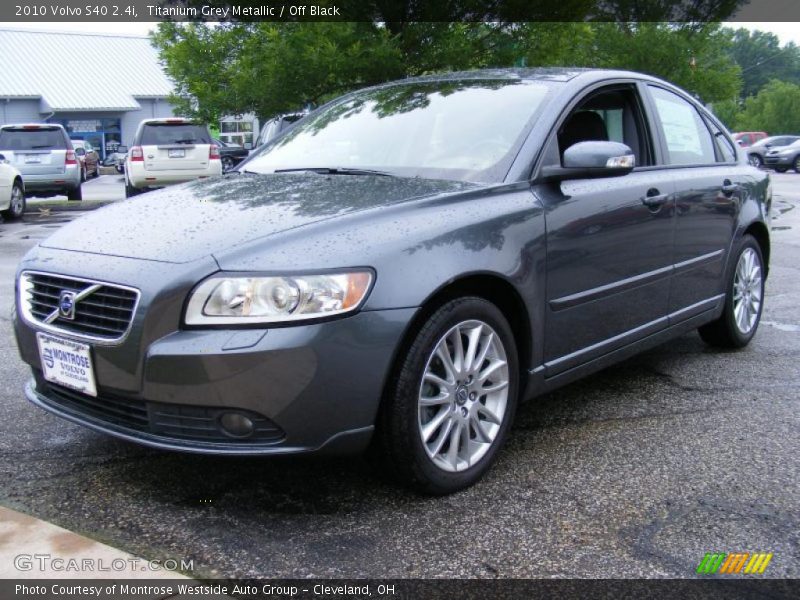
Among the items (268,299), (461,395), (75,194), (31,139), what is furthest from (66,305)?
(75,194)

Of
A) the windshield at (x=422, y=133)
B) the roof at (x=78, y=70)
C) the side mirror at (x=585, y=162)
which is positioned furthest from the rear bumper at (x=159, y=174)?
the roof at (x=78, y=70)

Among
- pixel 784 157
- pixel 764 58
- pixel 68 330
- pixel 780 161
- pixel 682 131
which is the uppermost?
pixel 764 58

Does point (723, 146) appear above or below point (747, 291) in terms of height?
above

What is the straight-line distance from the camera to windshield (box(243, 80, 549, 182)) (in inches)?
141

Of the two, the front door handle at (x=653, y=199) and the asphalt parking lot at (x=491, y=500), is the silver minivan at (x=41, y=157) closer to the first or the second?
the asphalt parking lot at (x=491, y=500)

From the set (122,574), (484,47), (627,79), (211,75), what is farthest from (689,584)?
(211,75)

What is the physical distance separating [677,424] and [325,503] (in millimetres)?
1740

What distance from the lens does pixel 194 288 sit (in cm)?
267

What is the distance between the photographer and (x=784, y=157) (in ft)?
112

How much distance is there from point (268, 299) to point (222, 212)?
656 mm

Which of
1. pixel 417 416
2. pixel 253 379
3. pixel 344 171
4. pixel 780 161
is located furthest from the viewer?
pixel 780 161

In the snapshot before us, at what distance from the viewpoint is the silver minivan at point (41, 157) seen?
16.9m

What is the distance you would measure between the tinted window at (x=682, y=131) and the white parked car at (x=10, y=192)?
11.9 m

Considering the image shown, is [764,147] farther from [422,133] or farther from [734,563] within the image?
[734,563]
